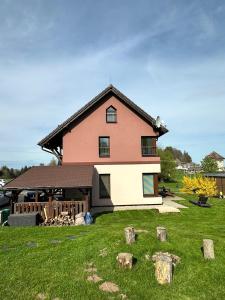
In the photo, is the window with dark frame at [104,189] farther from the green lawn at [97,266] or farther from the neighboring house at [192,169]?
the neighboring house at [192,169]

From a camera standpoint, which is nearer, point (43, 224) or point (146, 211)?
point (43, 224)

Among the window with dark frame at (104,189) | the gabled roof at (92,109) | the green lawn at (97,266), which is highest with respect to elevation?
the gabled roof at (92,109)

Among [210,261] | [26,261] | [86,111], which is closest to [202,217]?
[210,261]

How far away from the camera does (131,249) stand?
12094mm

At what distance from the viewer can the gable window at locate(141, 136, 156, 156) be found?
26.8 metres

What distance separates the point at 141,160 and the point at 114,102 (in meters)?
5.75

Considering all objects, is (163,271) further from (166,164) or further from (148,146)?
(166,164)

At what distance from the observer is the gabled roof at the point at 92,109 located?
25641mm

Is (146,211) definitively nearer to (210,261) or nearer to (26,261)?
(210,261)

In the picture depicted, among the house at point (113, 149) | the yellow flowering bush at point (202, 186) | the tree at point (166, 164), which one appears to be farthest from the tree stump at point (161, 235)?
the tree at point (166, 164)

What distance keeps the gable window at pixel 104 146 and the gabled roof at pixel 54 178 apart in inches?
83.7

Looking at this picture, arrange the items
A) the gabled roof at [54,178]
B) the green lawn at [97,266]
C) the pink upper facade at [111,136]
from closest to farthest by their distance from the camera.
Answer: the green lawn at [97,266] → the gabled roof at [54,178] → the pink upper facade at [111,136]

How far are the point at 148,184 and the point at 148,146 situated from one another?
3.41 m

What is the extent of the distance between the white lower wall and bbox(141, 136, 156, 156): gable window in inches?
59.4
